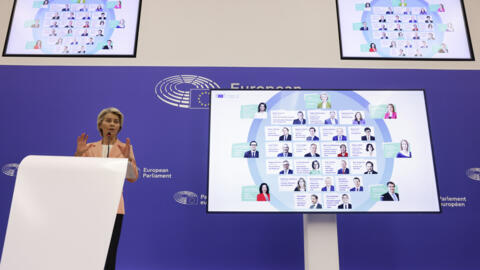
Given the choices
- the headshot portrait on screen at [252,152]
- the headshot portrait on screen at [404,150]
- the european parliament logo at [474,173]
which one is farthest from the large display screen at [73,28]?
the european parliament logo at [474,173]

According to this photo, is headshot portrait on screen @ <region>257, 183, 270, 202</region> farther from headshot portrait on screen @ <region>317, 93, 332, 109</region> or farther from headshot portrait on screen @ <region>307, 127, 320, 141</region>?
headshot portrait on screen @ <region>317, 93, 332, 109</region>

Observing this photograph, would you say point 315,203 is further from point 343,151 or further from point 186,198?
point 186,198

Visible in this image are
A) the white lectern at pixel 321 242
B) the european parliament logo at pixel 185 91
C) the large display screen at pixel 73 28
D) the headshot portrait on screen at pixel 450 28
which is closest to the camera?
the white lectern at pixel 321 242

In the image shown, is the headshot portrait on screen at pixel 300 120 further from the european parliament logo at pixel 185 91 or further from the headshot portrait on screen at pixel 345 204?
the european parliament logo at pixel 185 91

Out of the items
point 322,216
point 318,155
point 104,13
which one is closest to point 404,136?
point 318,155

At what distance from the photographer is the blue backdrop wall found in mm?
2518

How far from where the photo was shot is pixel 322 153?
1.86 m

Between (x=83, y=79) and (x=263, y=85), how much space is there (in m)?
1.68

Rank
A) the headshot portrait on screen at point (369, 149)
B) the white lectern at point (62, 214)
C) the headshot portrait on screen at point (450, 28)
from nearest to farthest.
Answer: the white lectern at point (62, 214) < the headshot portrait on screen at point (369, 149) < the headshot portrait on screen at point (450, 28)

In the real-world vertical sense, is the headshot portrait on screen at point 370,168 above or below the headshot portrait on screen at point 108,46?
below

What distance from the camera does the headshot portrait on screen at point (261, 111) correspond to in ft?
6.45

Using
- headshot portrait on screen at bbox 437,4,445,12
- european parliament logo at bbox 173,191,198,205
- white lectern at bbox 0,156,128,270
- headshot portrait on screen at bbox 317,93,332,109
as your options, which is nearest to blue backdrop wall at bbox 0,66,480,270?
european parliament logo at bbox 173,191,198,205

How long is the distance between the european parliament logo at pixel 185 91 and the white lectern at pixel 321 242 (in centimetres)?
148

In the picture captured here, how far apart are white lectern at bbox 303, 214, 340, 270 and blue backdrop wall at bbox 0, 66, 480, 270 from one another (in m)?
0.77
